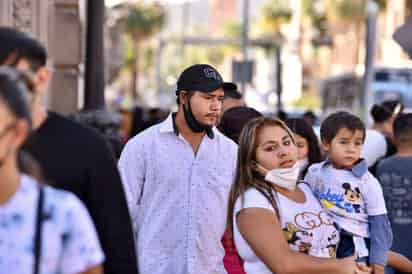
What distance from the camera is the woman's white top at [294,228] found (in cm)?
581

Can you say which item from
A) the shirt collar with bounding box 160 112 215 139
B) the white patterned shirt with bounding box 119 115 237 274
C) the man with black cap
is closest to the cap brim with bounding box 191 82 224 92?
the man with black cap

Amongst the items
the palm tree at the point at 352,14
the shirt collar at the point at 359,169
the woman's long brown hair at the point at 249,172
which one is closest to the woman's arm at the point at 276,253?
the woman's long brown hair at the point at 249,172

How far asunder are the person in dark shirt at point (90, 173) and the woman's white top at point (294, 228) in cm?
114

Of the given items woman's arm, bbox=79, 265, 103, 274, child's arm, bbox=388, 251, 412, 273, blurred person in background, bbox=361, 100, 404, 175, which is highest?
woman's arm, bbox=79, 265, 103, 274

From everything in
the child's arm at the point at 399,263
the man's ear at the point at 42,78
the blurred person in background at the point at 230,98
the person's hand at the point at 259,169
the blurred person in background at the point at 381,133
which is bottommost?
the child's arm at the point at 399,263

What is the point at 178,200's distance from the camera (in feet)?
24.3

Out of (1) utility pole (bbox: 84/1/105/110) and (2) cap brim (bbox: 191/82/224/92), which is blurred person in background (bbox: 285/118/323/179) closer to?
(2) cap brim (bbox: 191/82/224/92)

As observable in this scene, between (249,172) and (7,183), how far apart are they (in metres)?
2.39

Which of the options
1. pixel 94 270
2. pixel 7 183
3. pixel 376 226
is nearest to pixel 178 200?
pixel 376 226

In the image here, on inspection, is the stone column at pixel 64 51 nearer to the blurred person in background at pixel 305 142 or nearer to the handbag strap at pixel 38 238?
the blurred person in background at pixel 305 142

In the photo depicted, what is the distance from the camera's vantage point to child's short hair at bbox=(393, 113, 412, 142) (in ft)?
29.1

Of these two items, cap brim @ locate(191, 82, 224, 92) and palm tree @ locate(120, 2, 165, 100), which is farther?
palm tree @ locate(120, 2, 165, 100)

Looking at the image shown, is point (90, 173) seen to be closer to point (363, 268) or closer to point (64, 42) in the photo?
point (363, 268)

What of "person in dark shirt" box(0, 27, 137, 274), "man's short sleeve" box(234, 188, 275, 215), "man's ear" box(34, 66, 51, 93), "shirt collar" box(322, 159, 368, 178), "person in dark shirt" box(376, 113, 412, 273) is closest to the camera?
"man's ear" box(34, 66, 51, 93)
